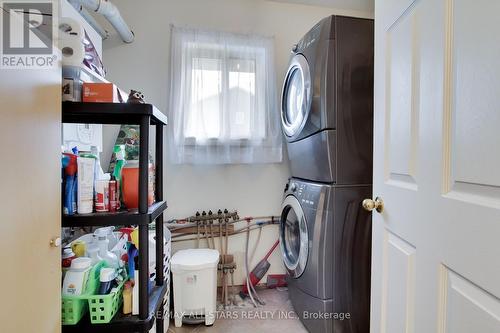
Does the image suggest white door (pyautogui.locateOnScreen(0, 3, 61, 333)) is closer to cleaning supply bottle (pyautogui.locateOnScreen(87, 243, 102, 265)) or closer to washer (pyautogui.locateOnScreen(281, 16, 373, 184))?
cleaning supply bottle (pyautogui.locateOnScreen(87, 243, 102, 265))

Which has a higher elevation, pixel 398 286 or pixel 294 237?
pixel 398 286

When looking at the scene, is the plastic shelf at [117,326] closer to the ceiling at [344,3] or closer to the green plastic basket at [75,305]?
the green plastic basket at [75,305]

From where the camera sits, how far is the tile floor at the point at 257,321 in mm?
1682

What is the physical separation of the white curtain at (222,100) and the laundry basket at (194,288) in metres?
0.80

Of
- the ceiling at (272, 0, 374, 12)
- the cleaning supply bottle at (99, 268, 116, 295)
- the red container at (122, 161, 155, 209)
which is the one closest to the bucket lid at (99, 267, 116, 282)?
the cleaning supply bottle at (99, 268, 116, 295)

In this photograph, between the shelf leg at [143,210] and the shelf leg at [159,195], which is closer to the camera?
the shelf leg at [143,210]

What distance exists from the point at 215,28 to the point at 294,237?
187 cm

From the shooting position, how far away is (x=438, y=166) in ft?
2.24

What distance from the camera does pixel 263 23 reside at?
2229mm

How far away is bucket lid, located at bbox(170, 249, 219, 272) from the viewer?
1.67m

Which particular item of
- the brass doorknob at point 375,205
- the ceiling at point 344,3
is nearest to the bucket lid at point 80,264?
the brass doorknob at point 375,205

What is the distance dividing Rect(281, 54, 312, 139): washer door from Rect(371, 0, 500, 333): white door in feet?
1.95

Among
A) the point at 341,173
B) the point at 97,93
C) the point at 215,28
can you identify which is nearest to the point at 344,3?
the point at 215,28

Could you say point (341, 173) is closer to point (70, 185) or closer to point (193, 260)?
point (193, 260)
